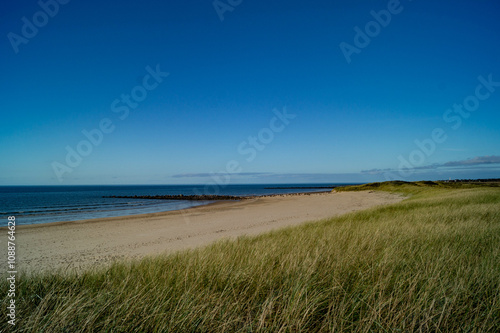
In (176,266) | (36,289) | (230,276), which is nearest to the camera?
(36,289)

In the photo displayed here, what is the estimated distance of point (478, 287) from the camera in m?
2.63

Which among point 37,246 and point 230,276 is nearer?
point 230,276

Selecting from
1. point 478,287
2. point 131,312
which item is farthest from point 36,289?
point 478,287

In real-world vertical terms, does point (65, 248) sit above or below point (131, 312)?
below

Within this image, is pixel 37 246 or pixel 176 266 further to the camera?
pixel 37 246

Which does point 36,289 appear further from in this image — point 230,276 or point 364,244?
point 364,244

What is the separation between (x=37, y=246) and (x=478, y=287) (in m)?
16.9

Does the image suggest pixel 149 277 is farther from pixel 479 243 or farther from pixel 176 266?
pixel 479 243

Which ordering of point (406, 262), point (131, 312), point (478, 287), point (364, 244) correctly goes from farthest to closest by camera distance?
point (364, 244)
point (406, 262)
point (478, 287)
point (131, 312)

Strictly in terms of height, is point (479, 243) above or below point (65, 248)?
above

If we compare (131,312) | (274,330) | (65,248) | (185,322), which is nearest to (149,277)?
(131,312)

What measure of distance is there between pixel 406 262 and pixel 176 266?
10.6 feet

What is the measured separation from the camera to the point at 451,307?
7.12 ft

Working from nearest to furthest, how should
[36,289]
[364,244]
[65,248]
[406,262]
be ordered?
[36,289] < [406,262] < [364,244] < [65,248]
